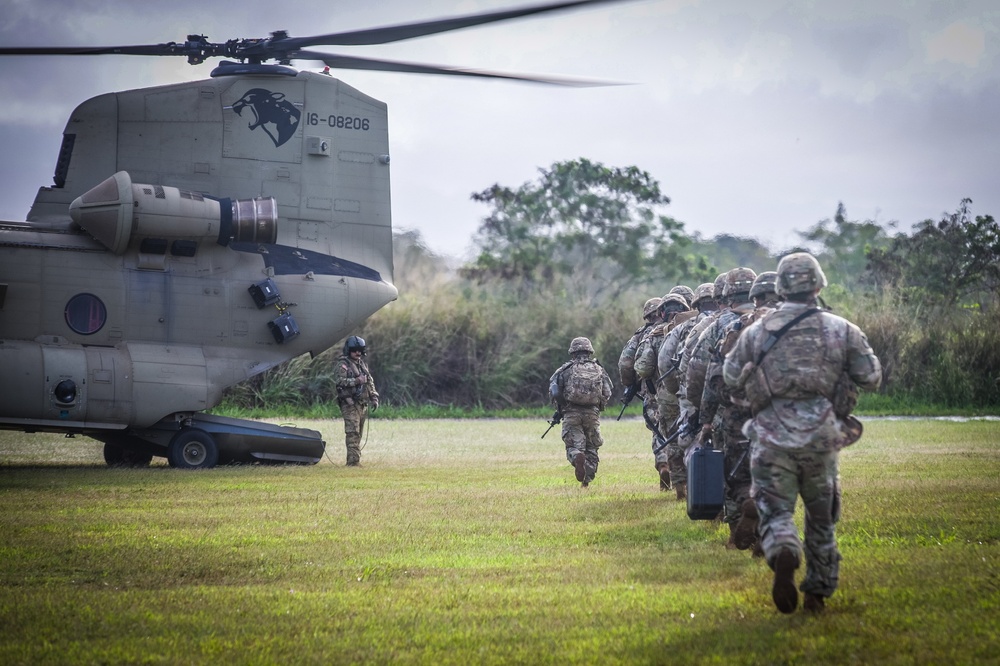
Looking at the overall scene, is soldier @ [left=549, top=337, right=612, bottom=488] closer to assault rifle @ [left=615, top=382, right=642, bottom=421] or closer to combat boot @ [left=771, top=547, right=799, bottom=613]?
assault rifle @ [left=615, top=382, right=642, bottom=421]

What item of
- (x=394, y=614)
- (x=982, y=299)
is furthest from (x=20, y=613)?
(x=982, y=299)

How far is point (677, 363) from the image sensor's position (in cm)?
1163

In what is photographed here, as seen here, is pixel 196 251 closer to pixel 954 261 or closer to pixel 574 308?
pixel 574 308

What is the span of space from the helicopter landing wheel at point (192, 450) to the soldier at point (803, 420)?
32.7ft

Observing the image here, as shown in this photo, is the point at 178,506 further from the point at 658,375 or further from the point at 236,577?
the point at 658,375

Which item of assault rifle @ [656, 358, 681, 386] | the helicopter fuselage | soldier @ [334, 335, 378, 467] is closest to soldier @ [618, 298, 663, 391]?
assault rifle @ [656, 358, 681, 386]

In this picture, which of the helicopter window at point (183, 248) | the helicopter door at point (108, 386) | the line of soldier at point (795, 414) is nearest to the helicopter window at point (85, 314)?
the helicopter door at point (108, 386)

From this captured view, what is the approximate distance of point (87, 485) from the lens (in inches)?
529

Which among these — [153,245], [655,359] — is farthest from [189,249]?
[655,359]

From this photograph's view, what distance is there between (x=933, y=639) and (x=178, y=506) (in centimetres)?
809

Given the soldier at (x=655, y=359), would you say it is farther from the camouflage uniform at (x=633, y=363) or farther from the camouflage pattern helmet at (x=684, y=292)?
the camouflage pattern helmet at (x=684, y=292)

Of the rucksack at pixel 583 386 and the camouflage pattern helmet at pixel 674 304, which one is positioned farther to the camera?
the rucksack at pixel 583 386

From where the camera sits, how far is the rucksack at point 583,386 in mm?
13508

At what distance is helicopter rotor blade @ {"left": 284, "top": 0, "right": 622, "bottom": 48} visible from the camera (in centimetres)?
1066
